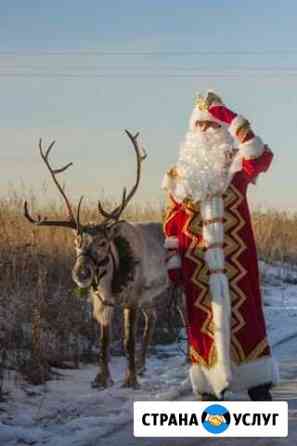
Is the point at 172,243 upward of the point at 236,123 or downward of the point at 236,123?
downward

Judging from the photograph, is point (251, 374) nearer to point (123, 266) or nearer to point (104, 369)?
point (104, 369)

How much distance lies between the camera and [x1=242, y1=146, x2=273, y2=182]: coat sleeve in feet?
23.7

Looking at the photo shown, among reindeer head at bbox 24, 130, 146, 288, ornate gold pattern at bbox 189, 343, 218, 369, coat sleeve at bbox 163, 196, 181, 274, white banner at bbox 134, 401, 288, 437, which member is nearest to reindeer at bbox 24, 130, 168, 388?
reindeer head at bbox 24, 130, 146, 288

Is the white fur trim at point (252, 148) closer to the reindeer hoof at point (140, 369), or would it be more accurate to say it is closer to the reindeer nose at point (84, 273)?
the reindeer nose at point (84, 273)

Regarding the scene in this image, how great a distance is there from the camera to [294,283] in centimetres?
1847

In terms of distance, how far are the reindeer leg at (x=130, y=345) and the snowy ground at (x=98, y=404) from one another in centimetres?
11

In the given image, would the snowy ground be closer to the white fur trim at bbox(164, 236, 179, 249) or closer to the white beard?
the white fur trim at bbox(164, 236, 179, 249)

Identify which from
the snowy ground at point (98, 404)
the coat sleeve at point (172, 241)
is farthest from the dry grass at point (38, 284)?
the coat sleeve at point (172, 241)

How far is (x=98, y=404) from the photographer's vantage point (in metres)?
7.90

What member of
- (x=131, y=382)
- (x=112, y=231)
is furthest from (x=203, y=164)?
(x=131, y=382)

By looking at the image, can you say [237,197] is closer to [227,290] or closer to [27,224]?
[227,290]

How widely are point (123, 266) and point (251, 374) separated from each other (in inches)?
81.5

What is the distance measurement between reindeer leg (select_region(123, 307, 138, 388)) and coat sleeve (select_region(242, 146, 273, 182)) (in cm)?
218

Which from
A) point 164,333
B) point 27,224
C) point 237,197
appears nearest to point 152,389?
point 237,197
